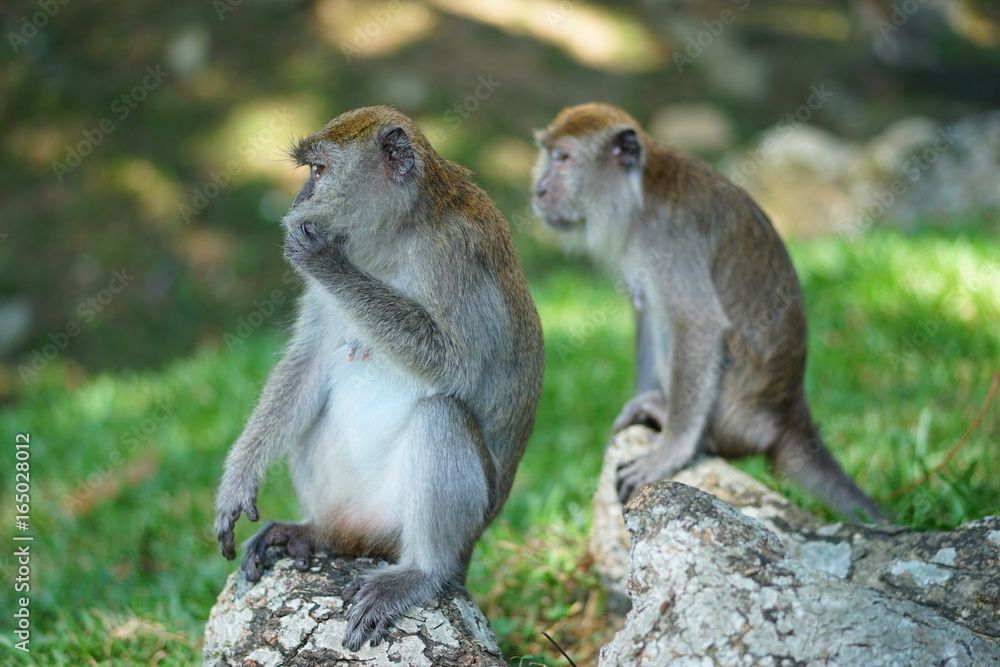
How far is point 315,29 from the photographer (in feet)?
40.7

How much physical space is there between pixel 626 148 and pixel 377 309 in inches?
81.8

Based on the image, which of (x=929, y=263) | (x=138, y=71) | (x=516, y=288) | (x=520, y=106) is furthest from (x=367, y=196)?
(x=138, y=71)

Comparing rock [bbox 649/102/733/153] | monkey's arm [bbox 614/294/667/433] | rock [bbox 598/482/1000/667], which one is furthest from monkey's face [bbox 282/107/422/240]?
rock [bbox 649/102/733/153]

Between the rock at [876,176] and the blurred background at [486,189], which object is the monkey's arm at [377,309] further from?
the rock at [876,176]

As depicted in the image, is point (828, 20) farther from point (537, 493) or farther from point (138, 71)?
point (537, 493)

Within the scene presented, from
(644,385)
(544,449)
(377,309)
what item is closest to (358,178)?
(377,309)

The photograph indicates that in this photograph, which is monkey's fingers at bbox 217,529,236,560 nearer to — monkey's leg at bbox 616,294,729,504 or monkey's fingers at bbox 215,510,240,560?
monkey's fingers at bbox 215,510,240,560

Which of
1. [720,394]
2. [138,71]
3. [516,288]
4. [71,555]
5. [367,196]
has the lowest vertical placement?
[71,555]

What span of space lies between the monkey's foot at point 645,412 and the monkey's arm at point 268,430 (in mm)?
1787

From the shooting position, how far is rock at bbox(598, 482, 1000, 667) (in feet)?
7.39

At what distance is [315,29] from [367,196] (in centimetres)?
1006

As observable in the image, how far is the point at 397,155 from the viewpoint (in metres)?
3.26

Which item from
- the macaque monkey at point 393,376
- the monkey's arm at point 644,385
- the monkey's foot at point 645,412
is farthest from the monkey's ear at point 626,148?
the macaque monkey at point 393,376

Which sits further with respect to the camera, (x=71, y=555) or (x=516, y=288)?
(x=71, y=555)
